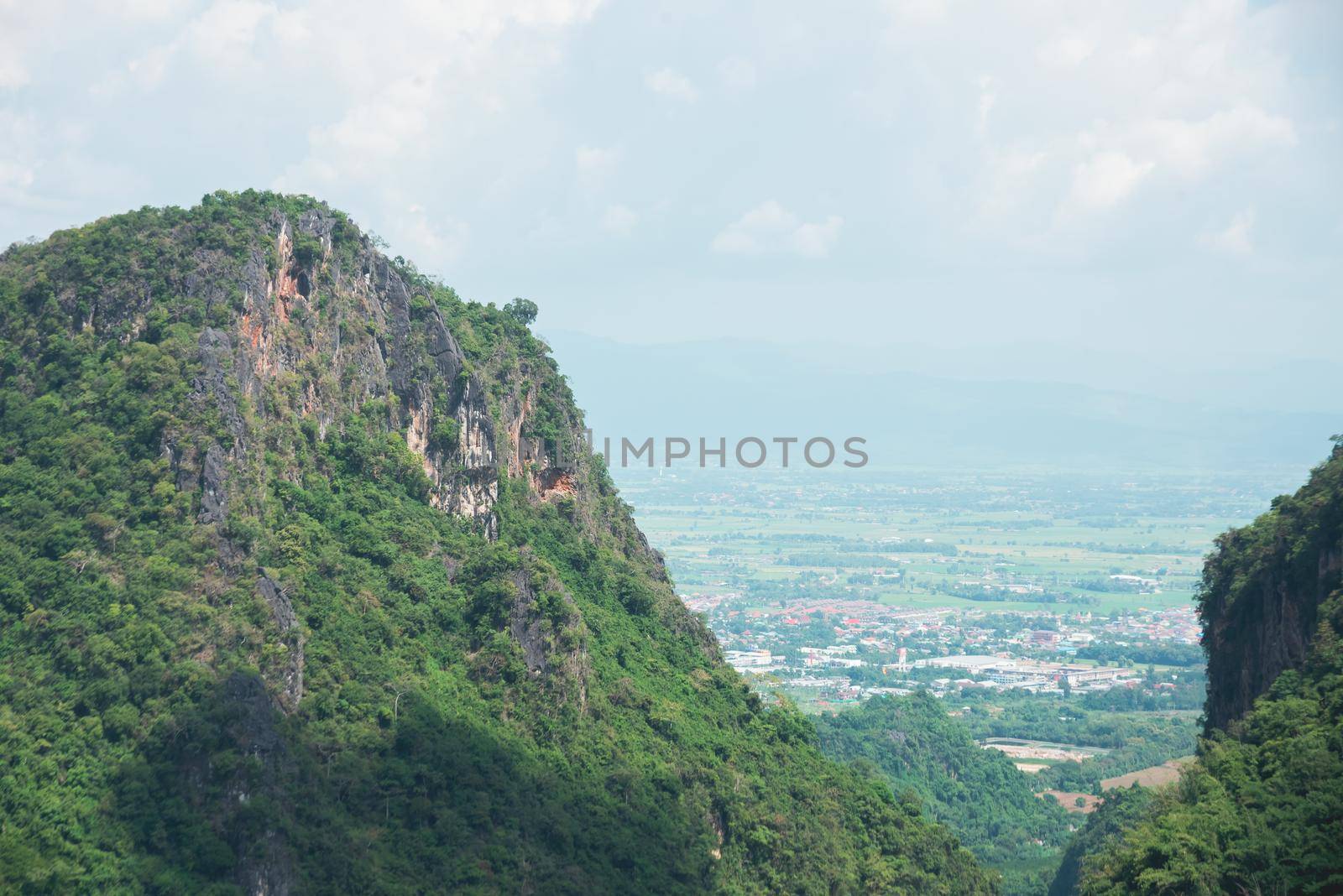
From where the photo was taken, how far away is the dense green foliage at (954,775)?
288ft

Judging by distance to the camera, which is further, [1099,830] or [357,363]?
[1099,830]

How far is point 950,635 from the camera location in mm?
167625

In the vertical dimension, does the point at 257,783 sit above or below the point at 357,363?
below

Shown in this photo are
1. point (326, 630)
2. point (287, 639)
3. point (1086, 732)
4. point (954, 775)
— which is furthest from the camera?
point (1086, 732)

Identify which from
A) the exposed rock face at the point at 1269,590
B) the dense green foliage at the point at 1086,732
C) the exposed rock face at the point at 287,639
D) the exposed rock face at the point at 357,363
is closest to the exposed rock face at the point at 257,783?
the exposed rock face at the point at 287,639

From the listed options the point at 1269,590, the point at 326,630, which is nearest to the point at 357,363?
the point at 326,630

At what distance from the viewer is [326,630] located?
161 ft

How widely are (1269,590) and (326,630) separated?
113 feet

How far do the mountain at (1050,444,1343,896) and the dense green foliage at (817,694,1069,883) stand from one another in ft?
100.0

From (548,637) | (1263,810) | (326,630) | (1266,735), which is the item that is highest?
(326,630)

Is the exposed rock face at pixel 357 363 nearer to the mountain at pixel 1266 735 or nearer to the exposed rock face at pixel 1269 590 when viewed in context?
the mountain at pixel 1266 735

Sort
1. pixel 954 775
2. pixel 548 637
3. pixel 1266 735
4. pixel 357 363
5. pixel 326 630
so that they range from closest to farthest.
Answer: pixel 1266 735 < pixel 326 630 < pixel 548 637 < pixel 357 363 < pixel 954 775

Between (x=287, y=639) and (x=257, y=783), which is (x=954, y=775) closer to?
(x=287, y=639)

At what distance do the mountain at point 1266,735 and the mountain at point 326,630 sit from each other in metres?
13.5
